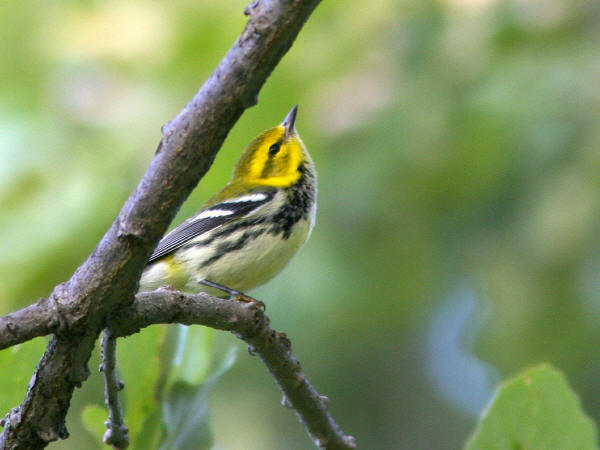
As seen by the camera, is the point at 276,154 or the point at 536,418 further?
the point at 276,154

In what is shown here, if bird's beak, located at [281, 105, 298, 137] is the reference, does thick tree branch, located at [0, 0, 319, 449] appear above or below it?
below

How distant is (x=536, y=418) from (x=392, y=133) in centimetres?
234

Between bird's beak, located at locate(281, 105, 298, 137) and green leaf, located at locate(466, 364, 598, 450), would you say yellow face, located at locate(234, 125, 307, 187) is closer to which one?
bird's beak, located at locate(281, 105, 298, 137)

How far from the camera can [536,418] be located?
1.63m

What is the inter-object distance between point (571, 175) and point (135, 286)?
8.06ft

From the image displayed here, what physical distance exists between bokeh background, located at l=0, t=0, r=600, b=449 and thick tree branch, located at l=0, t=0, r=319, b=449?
1866mm

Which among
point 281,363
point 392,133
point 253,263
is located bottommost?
point 281,363

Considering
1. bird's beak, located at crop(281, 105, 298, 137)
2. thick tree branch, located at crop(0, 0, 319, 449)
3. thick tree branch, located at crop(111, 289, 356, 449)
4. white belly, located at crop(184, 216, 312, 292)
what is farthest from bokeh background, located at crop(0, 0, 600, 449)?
thick tree branch, located at crop(0, 0, 319, 449)

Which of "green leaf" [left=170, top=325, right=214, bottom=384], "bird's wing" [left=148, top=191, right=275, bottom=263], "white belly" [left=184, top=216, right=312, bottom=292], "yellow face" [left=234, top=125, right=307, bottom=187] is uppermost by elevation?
"yellow face" [left=234, top=125, right=307, bottom=187]

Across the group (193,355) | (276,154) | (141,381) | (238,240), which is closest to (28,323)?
(141,381)

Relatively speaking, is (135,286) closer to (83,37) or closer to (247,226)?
(247,226)

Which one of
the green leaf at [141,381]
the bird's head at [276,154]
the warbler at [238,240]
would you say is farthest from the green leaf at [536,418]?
the bird's head at [276,154]

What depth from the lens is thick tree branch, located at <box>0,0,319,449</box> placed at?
4.18 feet

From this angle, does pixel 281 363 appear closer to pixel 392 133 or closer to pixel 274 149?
pixel 392 133
